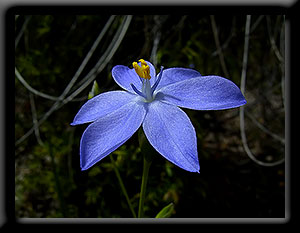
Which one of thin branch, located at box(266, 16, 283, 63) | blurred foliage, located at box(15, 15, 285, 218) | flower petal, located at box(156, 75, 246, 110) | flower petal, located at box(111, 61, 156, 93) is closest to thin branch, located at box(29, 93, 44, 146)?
blurred foliage, located at box(15, 15, 285, 218)

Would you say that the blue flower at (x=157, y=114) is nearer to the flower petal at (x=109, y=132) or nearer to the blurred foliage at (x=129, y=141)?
the flower petal at (x=109, y=132)

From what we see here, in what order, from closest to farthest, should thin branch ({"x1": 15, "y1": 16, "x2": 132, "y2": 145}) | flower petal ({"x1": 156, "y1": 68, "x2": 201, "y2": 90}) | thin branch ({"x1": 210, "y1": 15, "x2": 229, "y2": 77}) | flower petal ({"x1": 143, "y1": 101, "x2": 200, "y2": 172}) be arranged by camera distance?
flower petal ({"x1": 143, "y1": 101, "x2": 200, "y2": 172})
flower petal ({"x1": 156, "y1": 68, "x2": 201, "y2": 90})
thin branch ({"x1": 15, "y1": 16, "x2": 132, "y2": 145})
thin branch ({"x1": 210, "y1": 15, "x2": 229, "y2": 77})

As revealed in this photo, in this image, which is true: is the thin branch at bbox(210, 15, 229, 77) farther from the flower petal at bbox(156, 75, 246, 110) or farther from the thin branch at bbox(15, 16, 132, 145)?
the flower petal at bbox(156, 75, 246, 110)

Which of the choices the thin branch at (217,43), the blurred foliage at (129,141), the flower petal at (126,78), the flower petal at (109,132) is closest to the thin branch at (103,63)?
the blurred foliage at (129,141)

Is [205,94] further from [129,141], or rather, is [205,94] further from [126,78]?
[129,141]

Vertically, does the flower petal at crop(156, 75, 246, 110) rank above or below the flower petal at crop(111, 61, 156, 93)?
below
